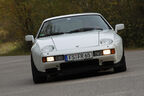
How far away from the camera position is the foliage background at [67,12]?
27109mm

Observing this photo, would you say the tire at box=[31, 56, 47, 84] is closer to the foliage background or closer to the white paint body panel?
the white paint body panel

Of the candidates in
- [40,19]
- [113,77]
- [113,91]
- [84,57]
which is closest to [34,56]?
[84,57]

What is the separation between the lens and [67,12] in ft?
107

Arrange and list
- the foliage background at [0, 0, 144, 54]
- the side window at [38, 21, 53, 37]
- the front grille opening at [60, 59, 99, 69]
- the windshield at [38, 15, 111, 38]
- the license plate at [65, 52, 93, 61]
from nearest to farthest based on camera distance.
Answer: the license plate at [65, 52, 93, 61]
the front grille opening at [60, 59, 99, 69]
the windshield at [38, 15, 111, 38]
the side window at [38, 21, 53, 37]
the foliage background at [0, 0, 144, 54]

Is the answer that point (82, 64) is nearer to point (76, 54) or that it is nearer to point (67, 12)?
point (76, 54)

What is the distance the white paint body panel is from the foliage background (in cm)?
1671

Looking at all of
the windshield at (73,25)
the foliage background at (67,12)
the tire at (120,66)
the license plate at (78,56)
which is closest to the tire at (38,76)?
the license plate at (78,56)

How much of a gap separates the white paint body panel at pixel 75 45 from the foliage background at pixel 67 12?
16.7 metres

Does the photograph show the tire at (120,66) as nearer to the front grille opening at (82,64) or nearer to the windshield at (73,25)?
the front grille opening at (82,64)

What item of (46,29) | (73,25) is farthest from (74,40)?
(46,29)

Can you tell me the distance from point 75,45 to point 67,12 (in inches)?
919

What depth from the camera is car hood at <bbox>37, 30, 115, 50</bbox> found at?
9.45 meters

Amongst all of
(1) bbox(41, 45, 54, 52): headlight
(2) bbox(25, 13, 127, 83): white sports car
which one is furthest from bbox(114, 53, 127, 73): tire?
(1) bbox(41, 45, 54, 52): headlight

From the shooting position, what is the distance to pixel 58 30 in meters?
10.7
